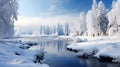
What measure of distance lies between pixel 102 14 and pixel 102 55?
4528 cm

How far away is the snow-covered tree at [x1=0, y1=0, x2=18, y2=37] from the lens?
29.5 m

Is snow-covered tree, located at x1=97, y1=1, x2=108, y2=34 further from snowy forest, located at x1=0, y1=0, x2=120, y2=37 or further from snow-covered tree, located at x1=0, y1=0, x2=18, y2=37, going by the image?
snow-covered tree, located at x1=0, y1=0, x2=18, y2=37

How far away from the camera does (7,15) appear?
101 ft

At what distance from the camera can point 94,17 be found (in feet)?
240

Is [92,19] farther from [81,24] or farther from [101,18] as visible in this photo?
[81,24]

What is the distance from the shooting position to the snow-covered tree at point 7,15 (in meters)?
29.5

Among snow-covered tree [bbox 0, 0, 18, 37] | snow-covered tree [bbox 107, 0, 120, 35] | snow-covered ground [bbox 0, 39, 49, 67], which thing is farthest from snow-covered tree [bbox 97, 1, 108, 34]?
snow-covered ground [bbox 0, 39, 49, 67]

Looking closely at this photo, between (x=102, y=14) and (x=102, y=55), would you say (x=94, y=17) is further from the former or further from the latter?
(x=102, y=55)

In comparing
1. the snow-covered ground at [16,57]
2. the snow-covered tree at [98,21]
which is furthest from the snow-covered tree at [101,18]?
the snow-covered ground at [16,57]

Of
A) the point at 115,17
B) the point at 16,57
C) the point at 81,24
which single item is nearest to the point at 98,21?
the point at 115,17

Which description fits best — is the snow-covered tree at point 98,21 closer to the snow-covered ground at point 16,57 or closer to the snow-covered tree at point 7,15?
the snow-covered tree at point 7,15

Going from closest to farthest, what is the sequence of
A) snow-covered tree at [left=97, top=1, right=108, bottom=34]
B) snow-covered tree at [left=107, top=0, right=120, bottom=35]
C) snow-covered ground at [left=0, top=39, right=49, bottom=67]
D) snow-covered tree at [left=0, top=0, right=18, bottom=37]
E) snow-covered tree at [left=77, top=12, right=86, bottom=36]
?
snow-covered ground at [left=0, top=39, right=49, bottom=67] → snow-covered tree at [left=0, top=0, right=18, bottom=37] → snow-covered tree at [left=107, top=0, right=120, bottom=35] → snow-covered tree at [left=97, top=1, right=108, bottom=34] → snow-covered tree at [left=77, top=12, right=86, bottom=36]

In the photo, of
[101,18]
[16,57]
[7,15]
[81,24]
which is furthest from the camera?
[81,24]

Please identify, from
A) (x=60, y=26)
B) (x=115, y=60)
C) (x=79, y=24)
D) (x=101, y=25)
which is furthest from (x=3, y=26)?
(x=60, y=26)
